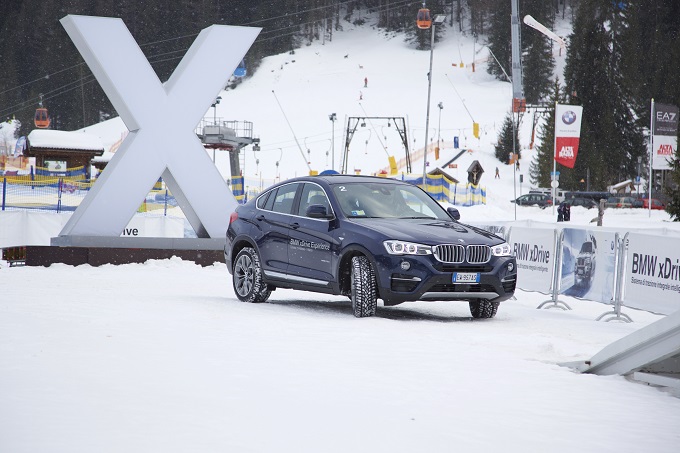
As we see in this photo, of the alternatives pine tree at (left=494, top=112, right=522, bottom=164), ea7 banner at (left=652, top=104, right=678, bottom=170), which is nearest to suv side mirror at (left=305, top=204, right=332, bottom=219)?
ea7 banner at (left=652, top=104, right=678, bottom=170)

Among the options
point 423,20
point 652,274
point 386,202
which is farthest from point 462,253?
point 423,20

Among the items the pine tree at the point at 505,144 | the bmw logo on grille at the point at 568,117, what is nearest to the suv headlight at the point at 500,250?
the bmw logo on grille at the point at 568,117

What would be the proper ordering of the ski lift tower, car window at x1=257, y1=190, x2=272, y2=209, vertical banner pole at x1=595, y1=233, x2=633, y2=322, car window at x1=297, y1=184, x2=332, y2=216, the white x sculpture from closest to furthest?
1. car window at x1=297, y1=184, x2=332, y2=216
2. vertical banner pole at x1=595, y1=233, x2=633, y2=322
3. car window at x1=257, y1=190, x2=272, y2=209
4. the white x sculpture
5. the ski lift tower

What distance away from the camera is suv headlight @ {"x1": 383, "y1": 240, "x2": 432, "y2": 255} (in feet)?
35.9

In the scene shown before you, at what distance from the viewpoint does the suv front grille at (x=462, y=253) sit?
11008 mm

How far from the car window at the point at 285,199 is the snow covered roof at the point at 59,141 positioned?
57881mm

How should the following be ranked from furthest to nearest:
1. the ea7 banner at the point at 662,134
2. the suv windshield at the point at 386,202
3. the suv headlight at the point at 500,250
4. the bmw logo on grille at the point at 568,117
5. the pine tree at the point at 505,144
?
1. the pine tree at the point at 505,144
2. the ea7 banner at the point at 662,134
3. the bmw logo on grille at the point at 568,117
4. the suv windshield at the point at 386,202
5. the suv headlight at the point at 500,250

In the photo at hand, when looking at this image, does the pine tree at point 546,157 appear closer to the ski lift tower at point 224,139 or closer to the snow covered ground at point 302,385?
the ski lift tower at point 224,139

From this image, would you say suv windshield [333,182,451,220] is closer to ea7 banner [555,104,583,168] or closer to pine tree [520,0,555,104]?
ea7 banner [555,104,583,168]

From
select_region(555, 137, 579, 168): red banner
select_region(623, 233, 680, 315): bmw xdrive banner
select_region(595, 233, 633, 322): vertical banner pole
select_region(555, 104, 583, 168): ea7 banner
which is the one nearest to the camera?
select_region(623, 233, 680, 315): bmw xdrive banner

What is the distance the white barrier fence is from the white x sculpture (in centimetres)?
674

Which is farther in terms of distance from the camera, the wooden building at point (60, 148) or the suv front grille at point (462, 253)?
the wooden building at point (60, 148)

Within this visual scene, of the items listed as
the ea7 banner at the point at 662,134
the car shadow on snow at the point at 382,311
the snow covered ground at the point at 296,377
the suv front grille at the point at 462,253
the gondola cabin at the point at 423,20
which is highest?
the gondola cabin at the point at 423,20

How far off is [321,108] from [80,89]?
37.3 metres
